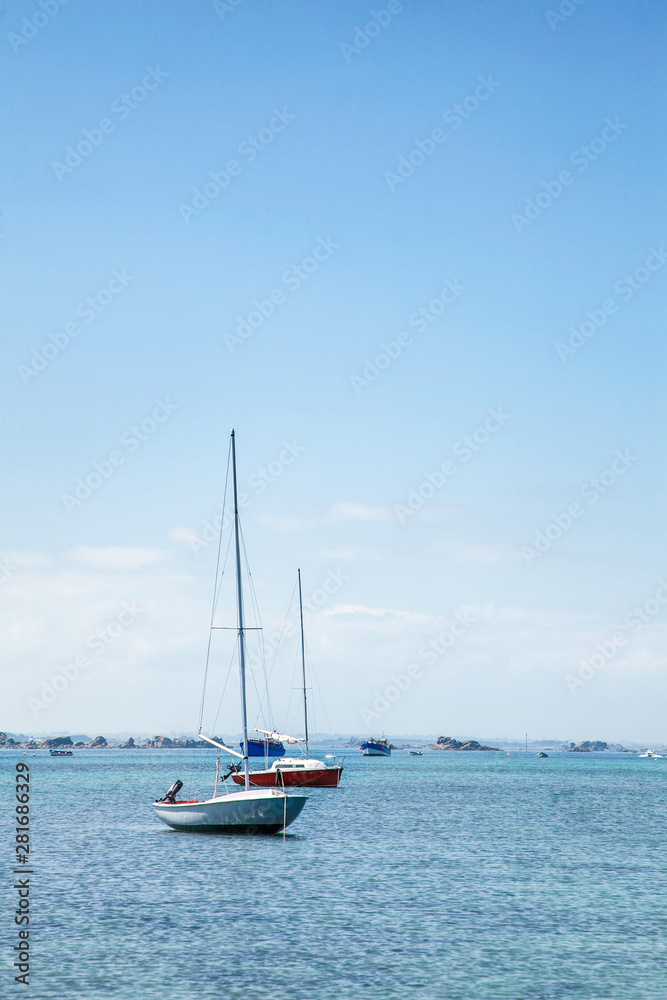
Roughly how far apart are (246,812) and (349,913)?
60.1ft

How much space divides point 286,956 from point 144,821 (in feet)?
134

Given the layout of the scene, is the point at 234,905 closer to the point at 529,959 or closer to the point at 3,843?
the point at 529,959

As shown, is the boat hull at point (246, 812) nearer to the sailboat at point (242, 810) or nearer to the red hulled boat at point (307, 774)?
the sailboat at point (242, 810)

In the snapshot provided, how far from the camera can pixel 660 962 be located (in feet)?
88.4

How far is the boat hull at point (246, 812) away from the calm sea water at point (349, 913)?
1.09m

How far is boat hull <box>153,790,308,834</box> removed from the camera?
5041 cm

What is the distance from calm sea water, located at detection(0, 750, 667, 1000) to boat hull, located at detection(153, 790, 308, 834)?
1.09 m

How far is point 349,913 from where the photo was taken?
32969 millimetres

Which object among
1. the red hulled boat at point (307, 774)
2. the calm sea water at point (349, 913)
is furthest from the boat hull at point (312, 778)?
the calm sea water at point (349, 913)

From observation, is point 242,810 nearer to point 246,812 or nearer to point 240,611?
point 246,812

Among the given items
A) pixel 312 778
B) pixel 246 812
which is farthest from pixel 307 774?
pixel 246 812

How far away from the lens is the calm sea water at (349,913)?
24656mm

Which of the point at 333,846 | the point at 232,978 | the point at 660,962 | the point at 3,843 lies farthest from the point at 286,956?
the point at 3,843

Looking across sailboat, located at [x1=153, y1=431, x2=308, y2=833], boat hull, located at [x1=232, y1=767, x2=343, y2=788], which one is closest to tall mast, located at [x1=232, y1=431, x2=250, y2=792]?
sailboat, located at [x1=153, y1=431, x2=308, y2=833]
